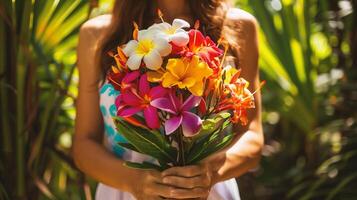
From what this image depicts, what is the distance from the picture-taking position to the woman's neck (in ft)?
6.56

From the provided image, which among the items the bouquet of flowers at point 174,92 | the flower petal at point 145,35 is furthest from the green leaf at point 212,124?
the flower petal at point 145,35

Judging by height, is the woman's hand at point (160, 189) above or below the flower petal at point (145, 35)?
below

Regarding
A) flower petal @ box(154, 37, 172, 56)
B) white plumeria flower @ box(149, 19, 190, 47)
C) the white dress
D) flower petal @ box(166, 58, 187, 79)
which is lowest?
the white dress

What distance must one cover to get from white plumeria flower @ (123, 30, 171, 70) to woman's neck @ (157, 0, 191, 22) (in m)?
0.45

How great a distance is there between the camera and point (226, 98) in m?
1.57

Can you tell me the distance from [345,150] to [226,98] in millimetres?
1539

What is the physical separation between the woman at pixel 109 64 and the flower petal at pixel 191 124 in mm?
349

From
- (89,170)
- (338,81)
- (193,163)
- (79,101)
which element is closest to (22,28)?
(79,101)

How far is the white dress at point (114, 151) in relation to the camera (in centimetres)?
192

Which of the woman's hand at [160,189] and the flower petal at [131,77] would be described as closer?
the flower petal at [131,77]

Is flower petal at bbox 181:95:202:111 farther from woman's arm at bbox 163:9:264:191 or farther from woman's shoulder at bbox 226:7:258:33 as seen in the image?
woman's shoulder at bbox 226:7:258:33

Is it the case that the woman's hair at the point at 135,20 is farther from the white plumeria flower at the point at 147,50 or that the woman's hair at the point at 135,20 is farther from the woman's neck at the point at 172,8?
the white plumeria flower at the point at 147,50

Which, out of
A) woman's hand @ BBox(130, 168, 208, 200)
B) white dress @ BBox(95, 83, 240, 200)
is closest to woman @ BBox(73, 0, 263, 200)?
white dress @ BBox(95, 83, 240, 200)

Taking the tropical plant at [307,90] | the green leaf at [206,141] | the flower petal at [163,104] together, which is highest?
the flower petal at [163,104]
